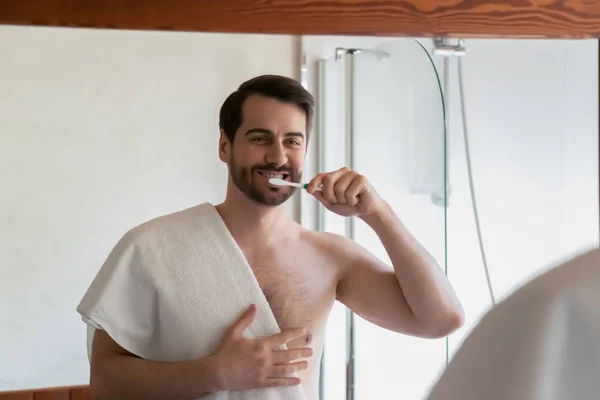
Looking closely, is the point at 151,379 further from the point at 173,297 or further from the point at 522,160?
the point at 522,160

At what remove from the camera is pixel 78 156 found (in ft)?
3.43

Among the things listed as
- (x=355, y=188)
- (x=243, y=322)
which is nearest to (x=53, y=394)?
(x=243, y=322)

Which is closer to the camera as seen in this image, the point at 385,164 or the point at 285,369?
the point at 285,369

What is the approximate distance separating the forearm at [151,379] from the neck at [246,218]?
23 centimetres

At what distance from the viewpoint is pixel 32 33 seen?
3.35 ft

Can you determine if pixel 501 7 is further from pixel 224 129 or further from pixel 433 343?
pixel 433 343

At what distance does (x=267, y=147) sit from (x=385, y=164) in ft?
1.31

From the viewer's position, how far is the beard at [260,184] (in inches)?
41.8

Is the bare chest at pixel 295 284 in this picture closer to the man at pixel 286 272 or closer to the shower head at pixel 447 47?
the man at pixel 286 272

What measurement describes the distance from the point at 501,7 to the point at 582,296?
2.87ft

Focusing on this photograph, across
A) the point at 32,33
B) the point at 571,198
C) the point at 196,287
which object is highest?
the point at 32,33

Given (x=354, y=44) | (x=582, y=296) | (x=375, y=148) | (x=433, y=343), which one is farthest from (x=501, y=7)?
(x=582, y=296)

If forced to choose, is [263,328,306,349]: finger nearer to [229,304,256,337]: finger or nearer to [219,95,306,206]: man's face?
[229,304,256,337]: finger

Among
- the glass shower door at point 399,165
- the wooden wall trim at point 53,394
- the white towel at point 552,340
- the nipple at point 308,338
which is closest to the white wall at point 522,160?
the glass shower door at point 399,165
